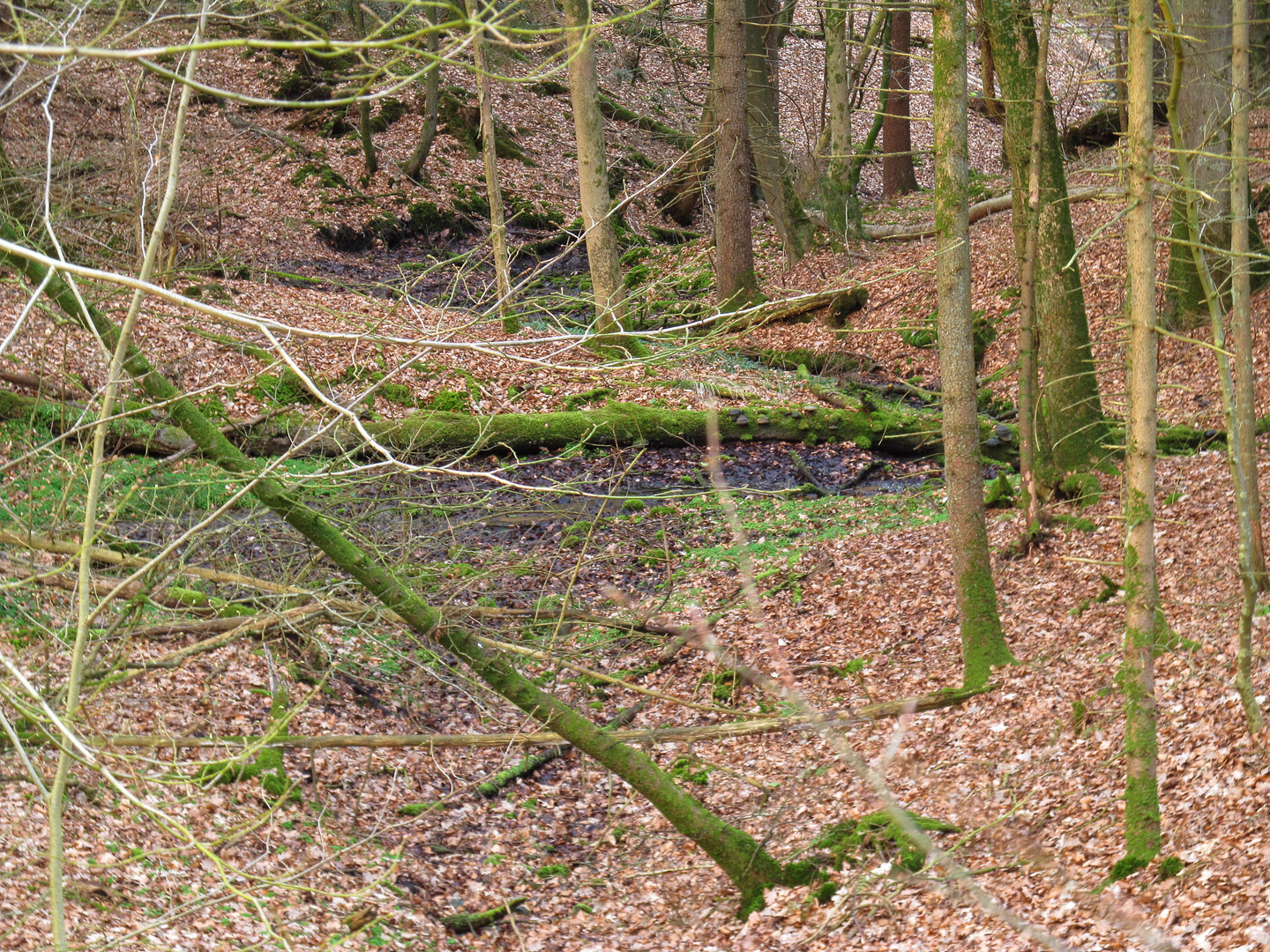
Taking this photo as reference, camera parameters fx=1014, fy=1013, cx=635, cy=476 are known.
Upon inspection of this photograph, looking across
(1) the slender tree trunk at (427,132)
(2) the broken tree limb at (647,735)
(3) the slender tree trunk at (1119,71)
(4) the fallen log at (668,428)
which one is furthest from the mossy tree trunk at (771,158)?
(2) the broken tree limb at (647,735)

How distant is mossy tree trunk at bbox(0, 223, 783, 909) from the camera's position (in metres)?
5.51

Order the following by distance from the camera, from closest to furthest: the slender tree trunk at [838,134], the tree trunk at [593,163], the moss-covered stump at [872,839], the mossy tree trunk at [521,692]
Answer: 1. the mossy tree trunk at [521,692]
2. the moss-covered stump at [872,839]
3. the tree trunk at [593,163]
4. the slender tree trunk at [838,134]

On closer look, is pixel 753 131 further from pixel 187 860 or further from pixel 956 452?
pixel 187 860

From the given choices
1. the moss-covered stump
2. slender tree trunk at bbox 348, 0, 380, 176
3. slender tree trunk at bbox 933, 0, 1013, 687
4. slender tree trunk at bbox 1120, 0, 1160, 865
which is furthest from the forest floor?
slender tree trunk at bbox 348, 0, 380, 176

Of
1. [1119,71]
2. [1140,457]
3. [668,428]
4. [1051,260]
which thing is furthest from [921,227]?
[1140,457]

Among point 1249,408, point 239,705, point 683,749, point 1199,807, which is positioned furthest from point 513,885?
point 1249,408

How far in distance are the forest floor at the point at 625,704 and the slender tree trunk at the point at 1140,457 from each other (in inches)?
8.2

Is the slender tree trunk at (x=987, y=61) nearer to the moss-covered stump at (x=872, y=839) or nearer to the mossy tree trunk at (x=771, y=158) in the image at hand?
the moss-covered stump at (x=872, y=839)

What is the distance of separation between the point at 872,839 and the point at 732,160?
12.3 m

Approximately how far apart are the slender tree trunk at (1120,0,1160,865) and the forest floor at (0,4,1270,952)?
21cm

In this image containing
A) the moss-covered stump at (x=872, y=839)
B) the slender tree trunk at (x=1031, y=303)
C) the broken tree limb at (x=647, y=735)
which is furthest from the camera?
the slender tree trunk at (x=1031, y=303)

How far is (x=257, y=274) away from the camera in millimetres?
17406

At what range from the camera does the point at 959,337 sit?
6574 millimetres

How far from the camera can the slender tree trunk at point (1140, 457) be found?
452 cm
